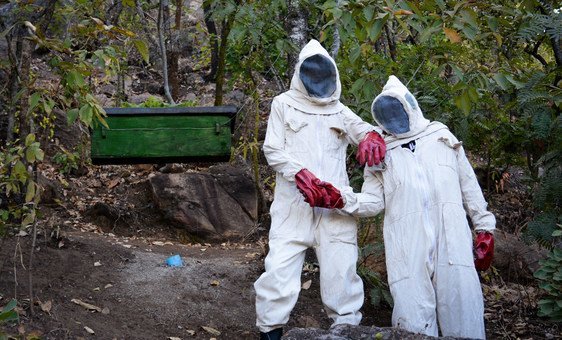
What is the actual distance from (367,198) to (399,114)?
0.55 meters

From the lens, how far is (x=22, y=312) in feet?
19.4

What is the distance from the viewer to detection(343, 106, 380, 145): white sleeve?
5.66 metres

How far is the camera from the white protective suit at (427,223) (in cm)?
517

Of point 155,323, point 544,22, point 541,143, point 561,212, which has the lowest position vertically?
point 155,323

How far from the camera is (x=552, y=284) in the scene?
5.85m

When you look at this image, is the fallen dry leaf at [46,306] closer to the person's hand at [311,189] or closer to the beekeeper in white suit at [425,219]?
the person's hand at [311,189]

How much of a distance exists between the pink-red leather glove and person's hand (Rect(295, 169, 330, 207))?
0.30m

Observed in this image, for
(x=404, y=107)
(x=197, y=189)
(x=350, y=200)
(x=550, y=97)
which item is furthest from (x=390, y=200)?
(x=197, y=189)

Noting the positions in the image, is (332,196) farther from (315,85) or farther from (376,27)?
(376,27)

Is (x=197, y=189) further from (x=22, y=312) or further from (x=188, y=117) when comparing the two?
(x=22, y=312)

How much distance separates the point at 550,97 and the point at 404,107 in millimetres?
1146

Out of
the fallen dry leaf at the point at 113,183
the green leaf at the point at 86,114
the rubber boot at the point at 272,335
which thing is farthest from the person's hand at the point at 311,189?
the fallen dry leaf at the point at 113,183

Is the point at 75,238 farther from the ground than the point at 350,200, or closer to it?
closer to it

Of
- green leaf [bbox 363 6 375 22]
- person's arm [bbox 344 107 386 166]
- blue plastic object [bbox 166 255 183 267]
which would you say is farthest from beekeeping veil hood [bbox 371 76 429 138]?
blue plastic object [bbox 166 255 183 267]
